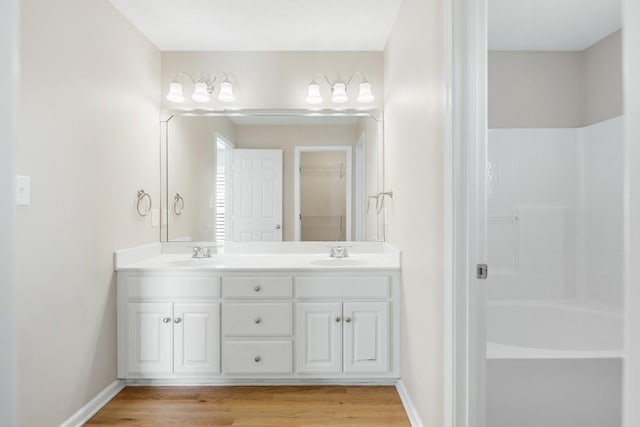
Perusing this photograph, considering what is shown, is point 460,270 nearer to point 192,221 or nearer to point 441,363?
point 441,363

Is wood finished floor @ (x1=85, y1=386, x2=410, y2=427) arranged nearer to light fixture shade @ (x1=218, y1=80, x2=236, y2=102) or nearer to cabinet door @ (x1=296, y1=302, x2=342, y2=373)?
cabinet door @ (x1=296, y1=302, x2=342, y2=373)

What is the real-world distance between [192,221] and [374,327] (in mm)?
1594

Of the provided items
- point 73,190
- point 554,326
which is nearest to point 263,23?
point 73,190

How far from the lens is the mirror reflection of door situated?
302cm

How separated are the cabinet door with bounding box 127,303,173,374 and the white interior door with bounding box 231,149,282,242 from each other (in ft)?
2.66

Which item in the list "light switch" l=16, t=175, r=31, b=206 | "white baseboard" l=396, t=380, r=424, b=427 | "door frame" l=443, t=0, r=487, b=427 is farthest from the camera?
"white baseboard" l=396, t=380, r=424, b=427

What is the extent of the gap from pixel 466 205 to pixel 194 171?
88.7 inches

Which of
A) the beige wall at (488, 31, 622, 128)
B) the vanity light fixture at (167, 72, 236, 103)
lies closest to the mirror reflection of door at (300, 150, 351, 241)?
the vanity light fixture at (167, 72, 236, 103)

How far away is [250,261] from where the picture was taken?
108 inches

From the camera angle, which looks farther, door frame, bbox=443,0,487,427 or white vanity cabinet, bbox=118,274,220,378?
white vanity cabinet, bbox=118,274,220,378

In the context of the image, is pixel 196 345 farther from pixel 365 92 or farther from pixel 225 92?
pixel 365 92

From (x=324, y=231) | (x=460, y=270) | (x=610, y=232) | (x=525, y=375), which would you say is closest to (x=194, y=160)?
(x=324, y=231)

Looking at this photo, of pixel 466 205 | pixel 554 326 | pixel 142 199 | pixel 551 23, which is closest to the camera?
pixel 466 205

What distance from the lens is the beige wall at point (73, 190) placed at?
5.57ft
